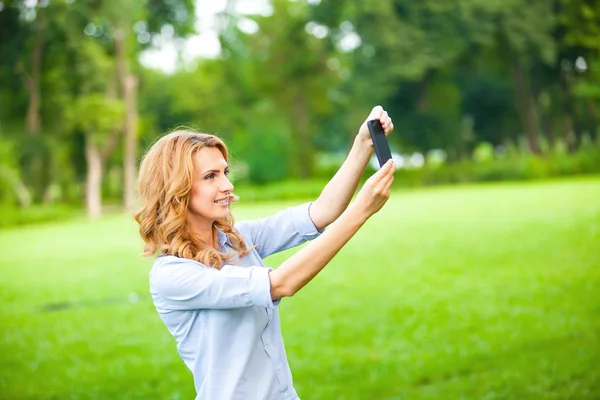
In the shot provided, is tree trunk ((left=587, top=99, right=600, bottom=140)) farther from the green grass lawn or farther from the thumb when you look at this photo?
the thumb

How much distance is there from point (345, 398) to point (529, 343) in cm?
143

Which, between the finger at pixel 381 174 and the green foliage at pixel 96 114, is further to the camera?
the green foliage at pixel 96 114

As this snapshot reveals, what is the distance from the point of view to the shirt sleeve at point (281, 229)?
61.5 inches

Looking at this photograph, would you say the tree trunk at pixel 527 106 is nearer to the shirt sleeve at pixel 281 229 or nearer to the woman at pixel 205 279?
the shirt sleeve at pixel 281 229

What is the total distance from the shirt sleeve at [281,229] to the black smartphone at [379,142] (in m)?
0.26

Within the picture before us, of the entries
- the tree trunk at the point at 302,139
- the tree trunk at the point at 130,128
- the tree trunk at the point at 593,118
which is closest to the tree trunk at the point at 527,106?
the tree trunk at the point at 593,118

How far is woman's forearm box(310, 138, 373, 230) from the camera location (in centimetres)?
153

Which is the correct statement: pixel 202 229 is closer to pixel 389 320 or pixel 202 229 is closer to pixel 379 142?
pixel 379 142

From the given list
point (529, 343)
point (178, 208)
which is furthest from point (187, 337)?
point (529, 343)

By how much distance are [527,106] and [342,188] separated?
19.4m

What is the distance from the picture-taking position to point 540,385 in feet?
13.1

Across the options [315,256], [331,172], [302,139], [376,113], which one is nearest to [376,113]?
[376,113]

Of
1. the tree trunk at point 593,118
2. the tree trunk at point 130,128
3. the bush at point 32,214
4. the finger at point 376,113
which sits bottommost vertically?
the tree trunk at point 593,118

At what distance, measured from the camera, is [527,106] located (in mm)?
19891
